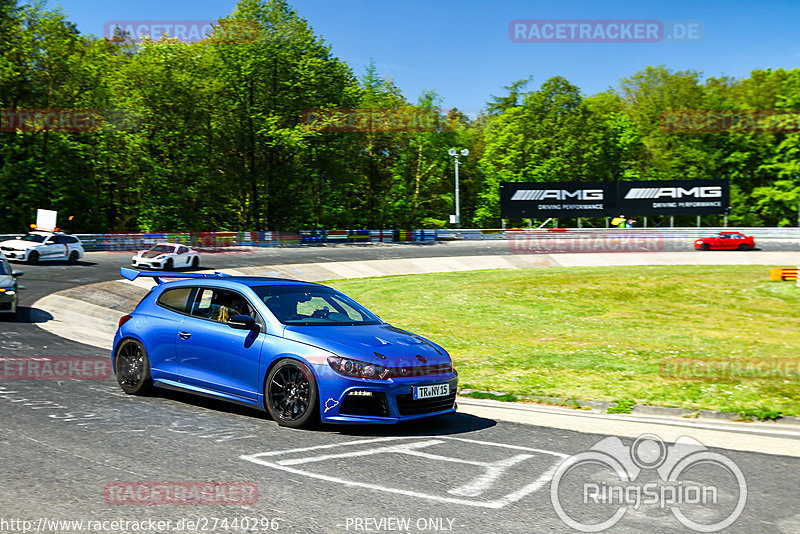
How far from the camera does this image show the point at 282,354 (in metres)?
7.71

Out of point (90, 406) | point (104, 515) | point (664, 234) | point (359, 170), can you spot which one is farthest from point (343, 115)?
point (104, 515)

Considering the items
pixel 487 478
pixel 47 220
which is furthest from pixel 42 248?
pixel 487 478

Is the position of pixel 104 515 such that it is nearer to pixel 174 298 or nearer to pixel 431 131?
pixel 174 298

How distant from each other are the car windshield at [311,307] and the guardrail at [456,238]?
35.2 meters

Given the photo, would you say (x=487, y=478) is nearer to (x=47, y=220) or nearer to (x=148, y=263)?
(x=148, y=263)

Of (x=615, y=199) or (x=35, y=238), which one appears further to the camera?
(x=615, y=199)

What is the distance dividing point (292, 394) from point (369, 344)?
0.98m

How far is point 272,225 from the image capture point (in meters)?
58.7

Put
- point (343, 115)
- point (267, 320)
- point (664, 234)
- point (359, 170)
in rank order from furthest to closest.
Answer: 1. point (359, 170)
2. point (343, 115)
3. point (664, 234)
4. point (267, 320)

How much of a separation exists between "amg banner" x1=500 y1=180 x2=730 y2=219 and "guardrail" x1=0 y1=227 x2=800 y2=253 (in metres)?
4.11

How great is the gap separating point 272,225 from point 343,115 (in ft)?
34.8

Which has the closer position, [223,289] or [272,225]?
[223,289]

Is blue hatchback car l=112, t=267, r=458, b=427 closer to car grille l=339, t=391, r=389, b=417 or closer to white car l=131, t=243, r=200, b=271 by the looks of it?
car grille l=339, t=391, r=389, b=417

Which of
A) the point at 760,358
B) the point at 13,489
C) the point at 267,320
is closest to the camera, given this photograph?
the point at 13,489
